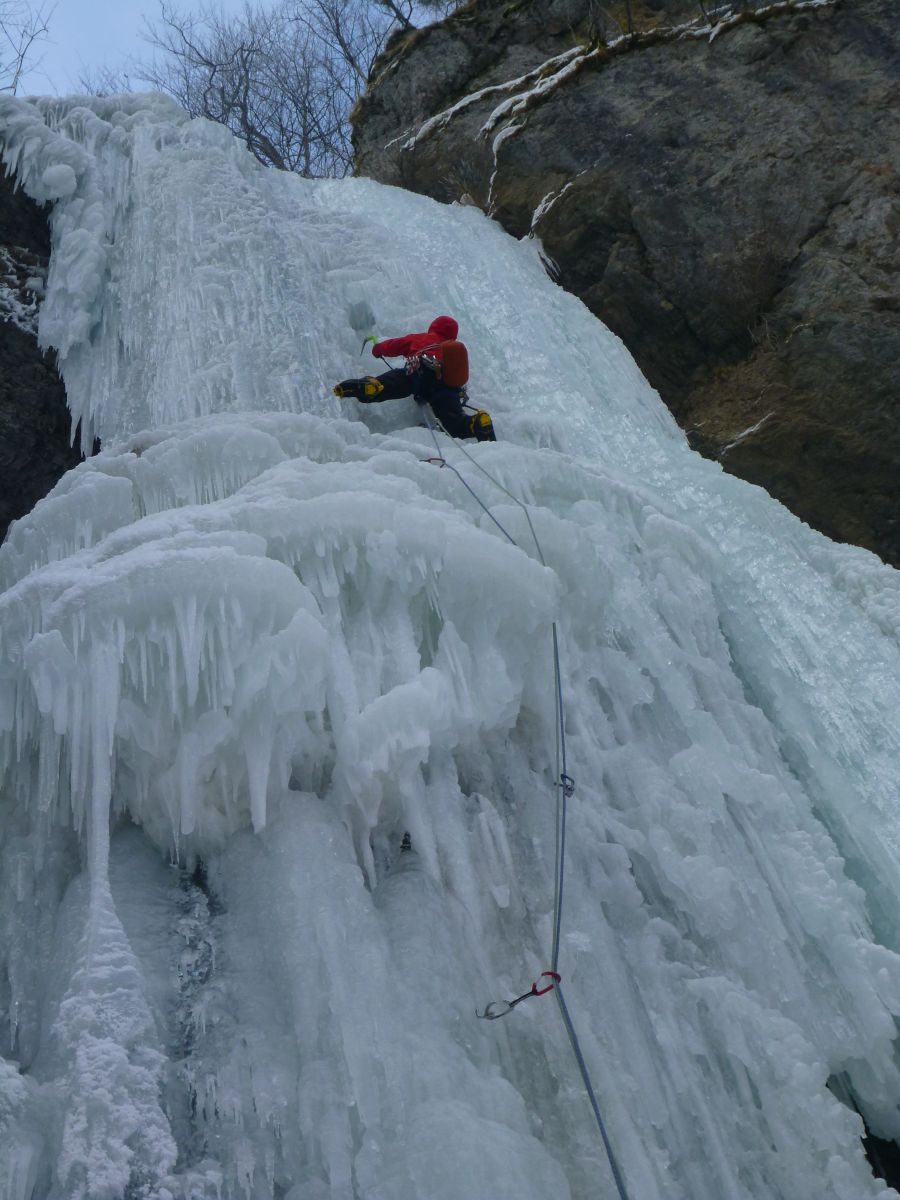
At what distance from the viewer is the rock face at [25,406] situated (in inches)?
224

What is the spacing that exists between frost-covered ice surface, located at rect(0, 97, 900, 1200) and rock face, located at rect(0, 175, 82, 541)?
187cm

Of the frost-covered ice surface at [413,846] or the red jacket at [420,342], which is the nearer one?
the frost-covered ice surface at [413,846]

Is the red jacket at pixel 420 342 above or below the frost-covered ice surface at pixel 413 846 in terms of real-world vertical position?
above

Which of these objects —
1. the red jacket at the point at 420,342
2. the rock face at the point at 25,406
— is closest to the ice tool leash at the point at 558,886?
the red jacket at the point at 420,342

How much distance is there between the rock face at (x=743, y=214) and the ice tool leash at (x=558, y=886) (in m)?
2.97

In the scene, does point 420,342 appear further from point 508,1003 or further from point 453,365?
point 508,1003

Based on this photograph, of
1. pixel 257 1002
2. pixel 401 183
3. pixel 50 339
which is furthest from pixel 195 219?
pixel 257 1002

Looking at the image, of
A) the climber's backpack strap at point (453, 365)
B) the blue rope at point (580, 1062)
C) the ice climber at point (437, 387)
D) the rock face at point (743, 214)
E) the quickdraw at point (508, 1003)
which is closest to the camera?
the blue rope at point (580, 1062)

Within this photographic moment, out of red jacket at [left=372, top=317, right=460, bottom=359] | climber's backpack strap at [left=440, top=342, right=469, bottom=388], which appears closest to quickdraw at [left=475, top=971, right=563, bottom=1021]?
climber's backpack strap at [left=440, top=342, right=469, bottom=388]

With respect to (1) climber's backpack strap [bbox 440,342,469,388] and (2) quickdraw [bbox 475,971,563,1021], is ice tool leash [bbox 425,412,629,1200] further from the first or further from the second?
(1) climber's backpack strap [bbox 440,342,469,388]

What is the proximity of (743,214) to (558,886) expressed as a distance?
5570 mm

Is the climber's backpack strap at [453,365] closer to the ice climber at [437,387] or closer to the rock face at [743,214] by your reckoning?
the ice climber at [437,387]

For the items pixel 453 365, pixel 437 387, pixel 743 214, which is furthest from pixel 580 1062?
pixel 743 214

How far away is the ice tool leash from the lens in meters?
2.42
